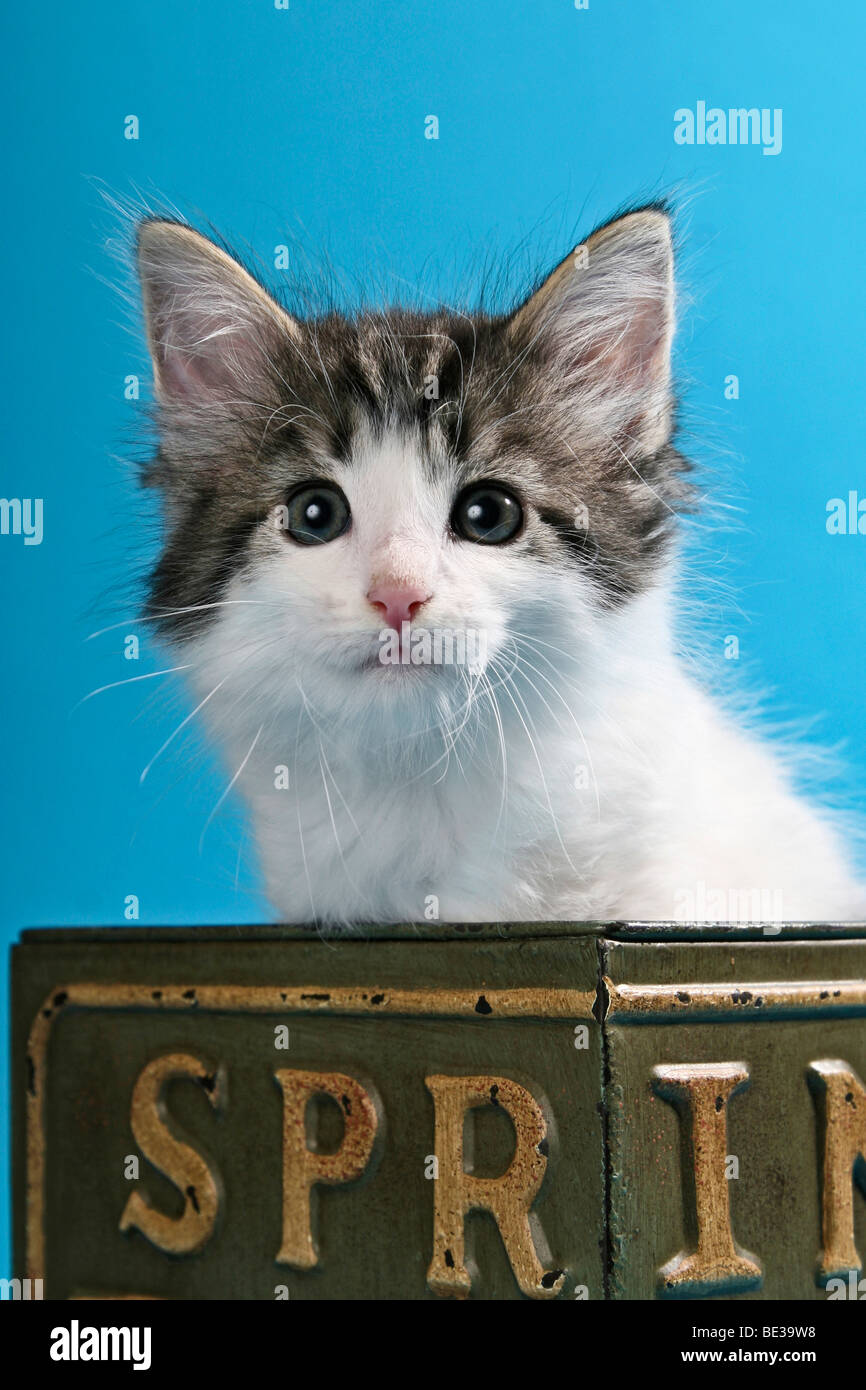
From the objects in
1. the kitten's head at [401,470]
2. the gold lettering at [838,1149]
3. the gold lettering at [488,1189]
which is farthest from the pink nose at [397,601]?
the gold lettering at [838,1149]

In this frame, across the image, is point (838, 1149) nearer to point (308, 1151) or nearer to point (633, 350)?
point (308, 1151)

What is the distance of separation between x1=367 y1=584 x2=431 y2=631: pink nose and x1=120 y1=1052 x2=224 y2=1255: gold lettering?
1.60 feet

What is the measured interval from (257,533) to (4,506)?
103 cm

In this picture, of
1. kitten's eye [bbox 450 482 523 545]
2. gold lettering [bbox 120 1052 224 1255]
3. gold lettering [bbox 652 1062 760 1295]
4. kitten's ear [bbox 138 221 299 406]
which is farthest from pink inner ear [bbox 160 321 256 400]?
gold lettering [bbox 652 1062 760 1295]

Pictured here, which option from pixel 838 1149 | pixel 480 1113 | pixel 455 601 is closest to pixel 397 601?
pixel 455 601

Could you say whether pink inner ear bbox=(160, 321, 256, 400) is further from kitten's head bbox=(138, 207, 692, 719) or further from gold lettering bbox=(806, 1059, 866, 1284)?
gold lettering bbox=(806, 1059, 866, 1284)

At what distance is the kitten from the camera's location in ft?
4.33

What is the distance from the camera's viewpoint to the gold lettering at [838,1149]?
122cm

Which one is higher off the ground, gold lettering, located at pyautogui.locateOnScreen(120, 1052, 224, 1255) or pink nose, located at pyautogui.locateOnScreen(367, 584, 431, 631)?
pink nose, located at pyautogui.locateOnScreen(367, 584, 431, 631)

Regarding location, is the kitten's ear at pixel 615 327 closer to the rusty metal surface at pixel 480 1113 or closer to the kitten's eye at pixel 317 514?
the kitten's eye at pixel 317 514

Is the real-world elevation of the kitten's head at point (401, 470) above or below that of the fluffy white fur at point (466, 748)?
above

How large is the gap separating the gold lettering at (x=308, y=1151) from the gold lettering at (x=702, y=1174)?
28 cm

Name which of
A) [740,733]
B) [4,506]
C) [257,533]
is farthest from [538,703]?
[4,506]
